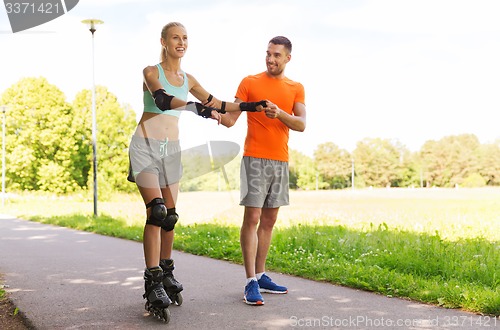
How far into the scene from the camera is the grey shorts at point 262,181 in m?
4.88

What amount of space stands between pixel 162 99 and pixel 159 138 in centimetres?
36

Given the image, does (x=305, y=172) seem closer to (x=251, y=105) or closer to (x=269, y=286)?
(x=269, y=286)

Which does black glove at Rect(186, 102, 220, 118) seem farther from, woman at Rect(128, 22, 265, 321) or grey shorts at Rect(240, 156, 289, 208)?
grey shorts at Rect(240, 156, 289, 208)

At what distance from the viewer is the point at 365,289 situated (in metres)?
5.36

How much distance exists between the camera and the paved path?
13.4 ft

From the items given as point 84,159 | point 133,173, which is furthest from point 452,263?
point 84,159

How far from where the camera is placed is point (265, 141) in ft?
16.1

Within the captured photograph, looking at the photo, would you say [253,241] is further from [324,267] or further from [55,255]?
[55,255]

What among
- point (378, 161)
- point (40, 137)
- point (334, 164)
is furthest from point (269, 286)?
point (378, 161)

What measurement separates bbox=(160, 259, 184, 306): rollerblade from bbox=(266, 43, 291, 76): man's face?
179 centimetres

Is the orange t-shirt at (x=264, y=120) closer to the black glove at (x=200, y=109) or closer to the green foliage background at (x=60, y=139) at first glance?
the black glove at (x=200, y=109)

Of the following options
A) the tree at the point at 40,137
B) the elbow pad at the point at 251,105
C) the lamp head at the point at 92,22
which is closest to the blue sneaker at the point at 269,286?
the elbow pad at the point at 251,105

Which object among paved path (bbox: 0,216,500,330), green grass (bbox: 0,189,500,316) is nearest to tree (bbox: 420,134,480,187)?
green grass (bbox: 0,189,500,316)

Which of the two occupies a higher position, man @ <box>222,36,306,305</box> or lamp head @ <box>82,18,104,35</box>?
lamp head @ <box>82,18,104,35</box>
